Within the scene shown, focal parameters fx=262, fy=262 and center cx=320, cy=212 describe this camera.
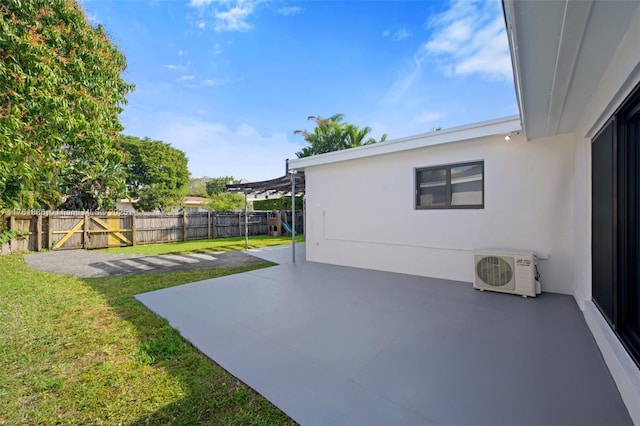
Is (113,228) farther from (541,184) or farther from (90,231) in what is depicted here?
(541,184)

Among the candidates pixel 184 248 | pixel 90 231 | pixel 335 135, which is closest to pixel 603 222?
pixel 184 248

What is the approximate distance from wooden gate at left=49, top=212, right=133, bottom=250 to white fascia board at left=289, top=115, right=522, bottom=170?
950 cm

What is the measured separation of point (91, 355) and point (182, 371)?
1040mm

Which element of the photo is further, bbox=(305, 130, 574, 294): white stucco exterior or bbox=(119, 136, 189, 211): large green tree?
bbox=(119, 136, 189, 211): large green tree

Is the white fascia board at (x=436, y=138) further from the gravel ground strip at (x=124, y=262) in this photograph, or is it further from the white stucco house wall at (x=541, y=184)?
the gravel ground strip at (x=124, y=262)

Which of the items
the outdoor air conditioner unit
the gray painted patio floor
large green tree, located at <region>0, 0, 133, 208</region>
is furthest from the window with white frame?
large green tree, located at <region>0, 0, 133, 208</region>

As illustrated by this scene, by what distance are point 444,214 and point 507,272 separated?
4.60 ft

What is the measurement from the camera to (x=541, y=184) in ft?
13.3

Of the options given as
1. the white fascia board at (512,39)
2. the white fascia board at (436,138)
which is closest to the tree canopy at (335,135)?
the white fascia board at (436,138)

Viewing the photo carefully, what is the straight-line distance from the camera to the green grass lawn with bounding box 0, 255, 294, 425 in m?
1.71

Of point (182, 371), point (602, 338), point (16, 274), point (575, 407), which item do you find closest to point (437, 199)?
point (602, 338)

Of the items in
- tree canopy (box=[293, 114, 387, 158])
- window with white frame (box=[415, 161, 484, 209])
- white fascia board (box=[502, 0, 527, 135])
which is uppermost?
tree canopy (box=[293, 114, 387, 158])

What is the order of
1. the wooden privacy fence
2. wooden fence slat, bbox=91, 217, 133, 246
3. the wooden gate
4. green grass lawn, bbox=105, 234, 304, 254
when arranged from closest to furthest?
1. the wooden privacy fence
2. green grass lawn, bbox=105, 234, 304, 254
3. the wooden gate
4. wooden fence slat, bbox=91, 217, 133, 246

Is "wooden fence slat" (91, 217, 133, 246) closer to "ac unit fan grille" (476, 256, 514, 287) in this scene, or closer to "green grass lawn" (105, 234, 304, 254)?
"green grass lawn" (105, 234, 304, 254)
